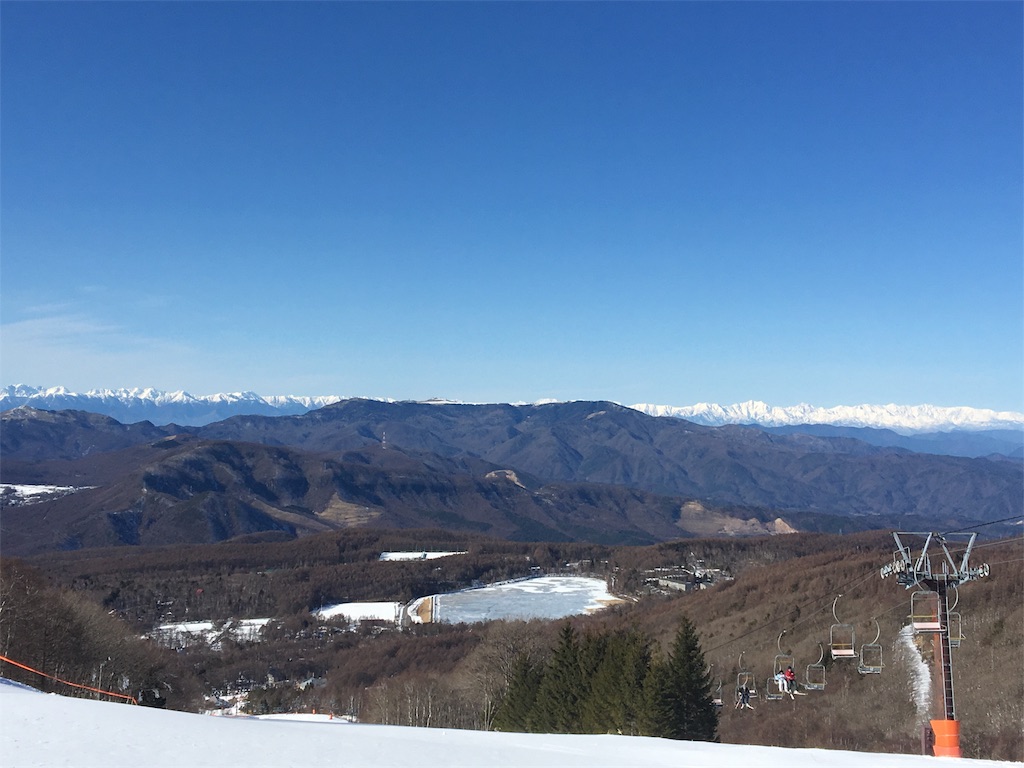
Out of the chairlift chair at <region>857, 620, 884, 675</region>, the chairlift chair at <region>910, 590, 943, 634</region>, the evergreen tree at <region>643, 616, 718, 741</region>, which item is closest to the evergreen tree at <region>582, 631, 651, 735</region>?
the evergreen tree at <region>643, 616, 718, 741</region>

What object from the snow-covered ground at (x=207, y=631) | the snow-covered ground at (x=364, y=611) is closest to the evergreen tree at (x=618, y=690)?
the snow-covered ground at (x=207, y=631)

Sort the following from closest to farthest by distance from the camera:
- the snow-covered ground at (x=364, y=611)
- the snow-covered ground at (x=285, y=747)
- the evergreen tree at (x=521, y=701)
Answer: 1. the snow-covered ground at (x=285, y=747)
2. the evergreen tree at (x=521, y=701)
3. the snow-covered ground at (x=364, y=611)

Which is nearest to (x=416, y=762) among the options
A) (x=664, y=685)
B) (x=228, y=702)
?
(x=664, y=685)

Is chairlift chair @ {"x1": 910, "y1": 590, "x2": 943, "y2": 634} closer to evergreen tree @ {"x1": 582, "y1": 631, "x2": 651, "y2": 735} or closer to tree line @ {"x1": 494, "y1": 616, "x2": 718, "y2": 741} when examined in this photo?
tree line @ {"x1": 494, "y1": 616, "x2": 718, "y2": 741}

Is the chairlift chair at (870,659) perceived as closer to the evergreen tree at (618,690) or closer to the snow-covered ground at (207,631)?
the evergreen tree at (618,690)

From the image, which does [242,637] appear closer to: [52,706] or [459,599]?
[459,599]

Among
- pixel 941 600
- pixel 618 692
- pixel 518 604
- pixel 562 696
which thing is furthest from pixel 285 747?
pixel 518 604
